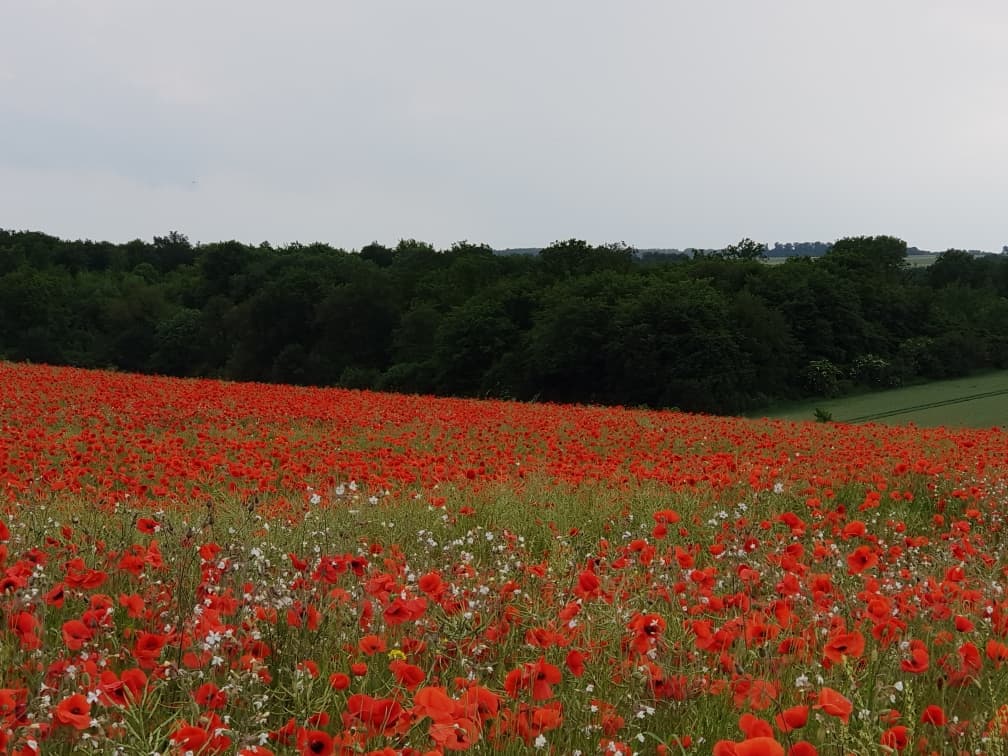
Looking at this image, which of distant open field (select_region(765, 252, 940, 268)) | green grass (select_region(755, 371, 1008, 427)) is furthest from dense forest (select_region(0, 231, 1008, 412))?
distant open field (select_region(765, 252, 940, 268))

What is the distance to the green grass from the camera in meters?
34.9

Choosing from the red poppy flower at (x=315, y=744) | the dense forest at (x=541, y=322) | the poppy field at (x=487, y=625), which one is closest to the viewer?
the red poppy flower at (x=315, y=744)

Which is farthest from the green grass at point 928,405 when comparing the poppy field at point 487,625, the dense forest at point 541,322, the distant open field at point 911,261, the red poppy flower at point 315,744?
the red poppy flower at point 315,744

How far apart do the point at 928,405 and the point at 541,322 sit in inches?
759

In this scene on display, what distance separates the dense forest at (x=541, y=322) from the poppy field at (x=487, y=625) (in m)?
34.9

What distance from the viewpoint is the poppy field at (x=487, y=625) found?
248cm

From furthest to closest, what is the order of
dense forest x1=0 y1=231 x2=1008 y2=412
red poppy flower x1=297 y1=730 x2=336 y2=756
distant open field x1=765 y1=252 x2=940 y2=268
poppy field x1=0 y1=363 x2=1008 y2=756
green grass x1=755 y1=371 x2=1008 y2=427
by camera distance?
distant open field x1=765 y1=252 x2=940 y2=268 → dense forest x1=0 y1=231 x2=1008 y2=412 → green grass x1=755 y1=371 x2=1008 y2=427 → poppy field x1=0 y1=363 x2=1008 y2=756 → red poppy flower x1=297 y1=730 x2=336 y2=756

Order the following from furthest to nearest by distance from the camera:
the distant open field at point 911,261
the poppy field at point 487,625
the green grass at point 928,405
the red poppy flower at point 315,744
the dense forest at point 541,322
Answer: the distant open field at point 911,261
the dense forest at point 541,322
the green grass at point 928,405
the poppy field at point 487,625
the red poppy flower at point 315,744

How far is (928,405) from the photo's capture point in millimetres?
39219

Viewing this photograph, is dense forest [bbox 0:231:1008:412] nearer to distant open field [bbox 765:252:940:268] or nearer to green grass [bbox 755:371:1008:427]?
green grass [bbox 755:371:1008:427]

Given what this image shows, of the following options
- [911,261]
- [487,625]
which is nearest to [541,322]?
[487,625]

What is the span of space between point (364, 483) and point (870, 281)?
5290 cm

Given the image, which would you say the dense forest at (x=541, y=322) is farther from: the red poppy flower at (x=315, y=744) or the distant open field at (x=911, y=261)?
the red poppy flower at (x=315, y=744)

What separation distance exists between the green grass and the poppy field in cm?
2859
